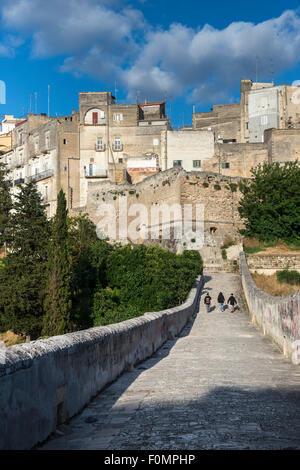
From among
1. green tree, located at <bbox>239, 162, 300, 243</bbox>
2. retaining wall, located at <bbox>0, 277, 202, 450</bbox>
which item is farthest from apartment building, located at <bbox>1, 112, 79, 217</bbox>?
retaining wall, located at <bbox>0, 277, 202, 450</bbox>

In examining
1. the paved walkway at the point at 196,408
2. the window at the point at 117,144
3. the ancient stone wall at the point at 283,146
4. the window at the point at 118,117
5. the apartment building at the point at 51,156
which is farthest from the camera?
the window at the point at 118,117

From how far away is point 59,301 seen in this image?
27.9 m

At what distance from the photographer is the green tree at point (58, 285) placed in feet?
89.5

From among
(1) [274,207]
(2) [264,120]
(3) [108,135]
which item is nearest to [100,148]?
(3) [108,135]

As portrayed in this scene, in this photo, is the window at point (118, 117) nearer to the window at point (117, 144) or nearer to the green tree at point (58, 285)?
the window at point (117, 144)

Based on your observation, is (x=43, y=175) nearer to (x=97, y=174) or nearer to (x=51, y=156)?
(x=51, y=156)

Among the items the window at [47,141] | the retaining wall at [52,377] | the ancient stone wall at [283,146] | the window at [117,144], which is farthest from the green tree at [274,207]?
the retaining wall at [52,377]

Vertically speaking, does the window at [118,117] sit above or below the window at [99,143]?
above

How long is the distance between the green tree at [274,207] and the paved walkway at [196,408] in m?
25.0

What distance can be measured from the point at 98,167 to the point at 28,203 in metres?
20.5

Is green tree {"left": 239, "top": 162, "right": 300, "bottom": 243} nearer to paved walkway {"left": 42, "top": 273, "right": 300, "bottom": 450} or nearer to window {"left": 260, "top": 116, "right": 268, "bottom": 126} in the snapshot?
window {"left": 260, "top": 116, "right": 268, "bottom": 126}

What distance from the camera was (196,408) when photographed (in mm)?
5836
